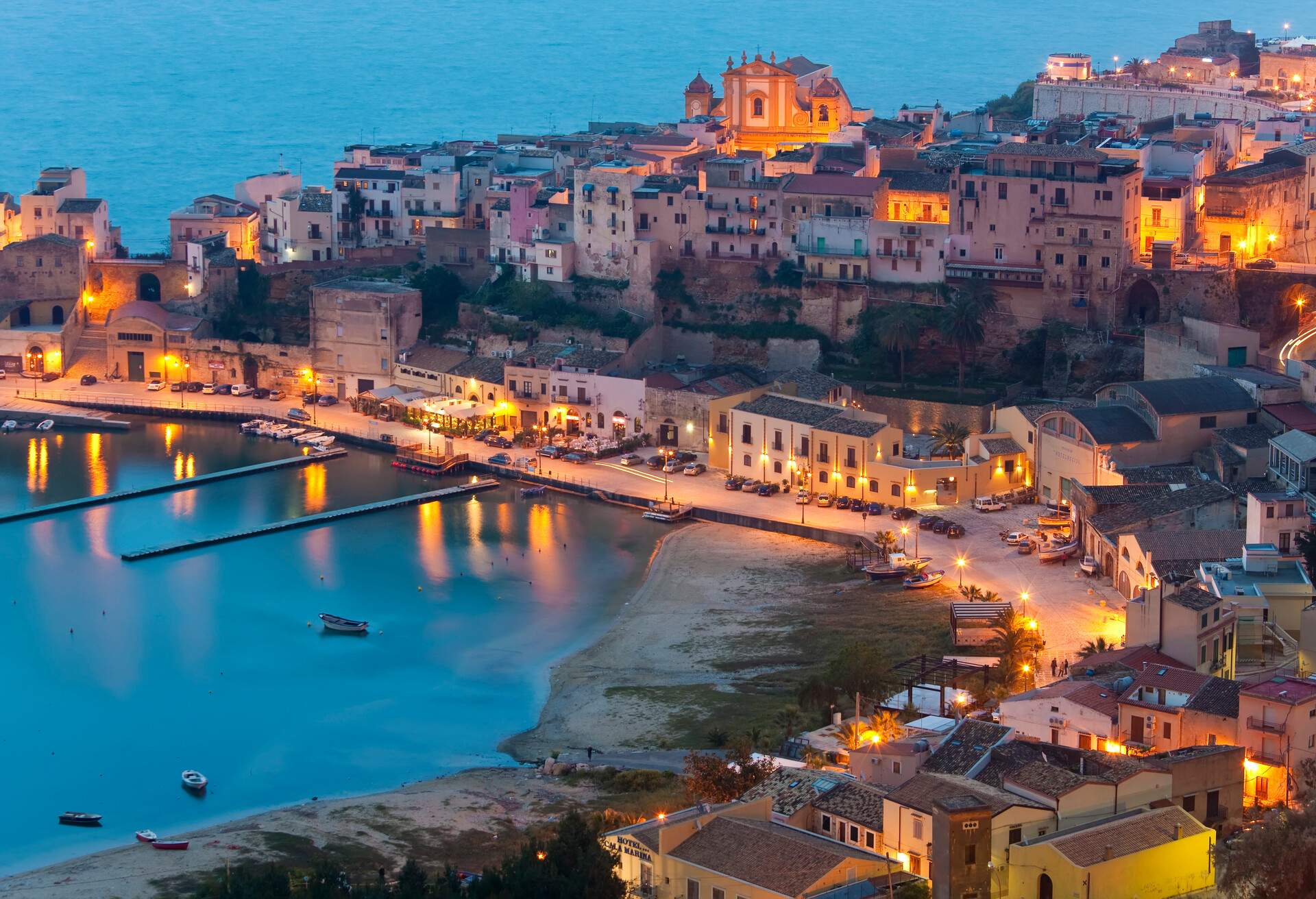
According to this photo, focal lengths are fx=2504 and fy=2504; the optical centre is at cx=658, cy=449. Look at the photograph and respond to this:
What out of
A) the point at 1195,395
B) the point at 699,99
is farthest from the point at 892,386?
the point at 699,99

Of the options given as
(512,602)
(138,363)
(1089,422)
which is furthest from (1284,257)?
(138,363)

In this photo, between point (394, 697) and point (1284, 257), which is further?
point (1284, 257)

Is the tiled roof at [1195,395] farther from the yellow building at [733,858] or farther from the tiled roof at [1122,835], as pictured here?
the yellow building at [733,858]

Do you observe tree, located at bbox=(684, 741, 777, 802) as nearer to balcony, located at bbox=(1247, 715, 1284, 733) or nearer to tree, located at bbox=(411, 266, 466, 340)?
balcony, located at bbox=(1247, 715, 1284, 733)

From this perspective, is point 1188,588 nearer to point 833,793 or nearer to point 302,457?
point 833,793

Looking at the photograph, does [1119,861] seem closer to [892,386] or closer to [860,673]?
[860,673]

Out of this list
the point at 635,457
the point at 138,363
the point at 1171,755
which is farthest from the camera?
the point at 138,363
